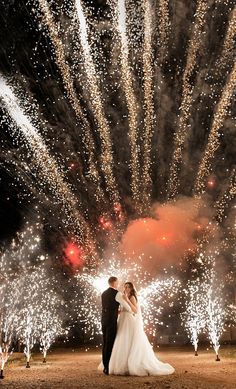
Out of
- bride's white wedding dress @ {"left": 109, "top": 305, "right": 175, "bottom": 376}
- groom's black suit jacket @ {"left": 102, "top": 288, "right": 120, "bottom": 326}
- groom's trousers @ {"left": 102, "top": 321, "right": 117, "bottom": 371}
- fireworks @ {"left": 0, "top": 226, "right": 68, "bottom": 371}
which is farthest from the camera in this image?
fireworks @ {"left": 0, "top": 226, "right": 68, "bottom": 371}

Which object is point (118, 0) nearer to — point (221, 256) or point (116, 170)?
point (116, 170)

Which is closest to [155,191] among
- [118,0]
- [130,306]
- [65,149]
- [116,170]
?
[116,170]

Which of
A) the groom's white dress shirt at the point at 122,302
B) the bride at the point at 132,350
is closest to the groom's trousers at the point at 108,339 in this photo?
the bride at the point at 132,350

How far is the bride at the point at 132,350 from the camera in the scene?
8.90 meters

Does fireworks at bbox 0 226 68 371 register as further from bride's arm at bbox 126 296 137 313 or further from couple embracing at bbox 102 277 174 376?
bride's arm at bbox 126 296 137 313

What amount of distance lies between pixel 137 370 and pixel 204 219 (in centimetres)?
1895

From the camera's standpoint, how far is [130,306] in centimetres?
974

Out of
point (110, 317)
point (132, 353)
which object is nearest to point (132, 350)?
point (132, 353)

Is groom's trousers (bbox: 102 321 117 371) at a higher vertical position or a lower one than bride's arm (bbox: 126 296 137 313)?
lower

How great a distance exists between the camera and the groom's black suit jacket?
9.70 meters

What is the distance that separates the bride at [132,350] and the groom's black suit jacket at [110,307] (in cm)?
18

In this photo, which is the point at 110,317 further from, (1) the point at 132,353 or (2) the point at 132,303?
(1) the point at 132,353

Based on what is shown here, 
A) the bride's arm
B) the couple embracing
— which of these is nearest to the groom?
the couple embracing

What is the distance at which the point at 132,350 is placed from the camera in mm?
9156
